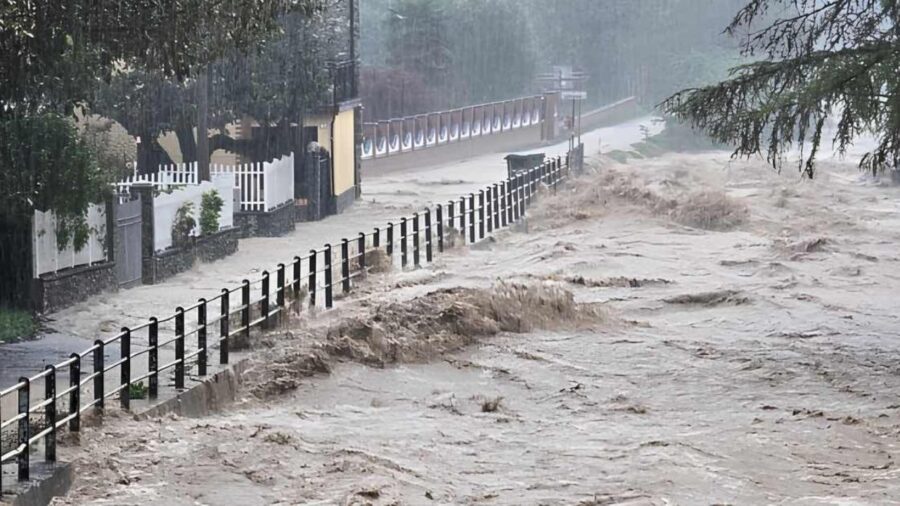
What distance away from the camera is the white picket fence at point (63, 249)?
19.9 meters

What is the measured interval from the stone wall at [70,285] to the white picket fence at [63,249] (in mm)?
115

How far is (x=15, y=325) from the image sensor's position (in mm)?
18344

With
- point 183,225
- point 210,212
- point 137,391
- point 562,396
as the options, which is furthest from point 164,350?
point 210,212

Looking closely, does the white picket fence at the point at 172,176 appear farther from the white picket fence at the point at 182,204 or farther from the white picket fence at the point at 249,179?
the white picket fence at the point at 182,204

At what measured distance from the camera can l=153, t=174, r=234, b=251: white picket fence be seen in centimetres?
2495

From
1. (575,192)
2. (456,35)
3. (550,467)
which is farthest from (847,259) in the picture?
(456,35)

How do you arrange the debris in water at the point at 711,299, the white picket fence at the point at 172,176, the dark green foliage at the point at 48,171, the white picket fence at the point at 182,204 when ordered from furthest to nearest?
1. the white picket fence at the point at 172,176
2. the white picket fence at the point at 182,204
3. the debris in water at the point at 711,299
4. the dark green foliage at the point at 48,171

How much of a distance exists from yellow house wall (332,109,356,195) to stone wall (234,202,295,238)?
604cm

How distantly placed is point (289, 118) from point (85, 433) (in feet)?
84.7

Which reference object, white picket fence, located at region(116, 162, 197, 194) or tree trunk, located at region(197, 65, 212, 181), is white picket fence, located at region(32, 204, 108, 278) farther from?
white picket fence, located at region(116, 162, 197, 194)

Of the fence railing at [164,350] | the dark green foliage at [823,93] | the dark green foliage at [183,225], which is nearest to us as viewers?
the fence railing at [164,350]

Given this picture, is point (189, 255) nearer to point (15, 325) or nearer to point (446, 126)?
point (15, 325)

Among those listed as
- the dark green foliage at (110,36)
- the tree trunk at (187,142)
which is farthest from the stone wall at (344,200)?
the dark green foliage at (110,36)

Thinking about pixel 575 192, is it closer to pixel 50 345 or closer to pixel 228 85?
pixel 228 85
